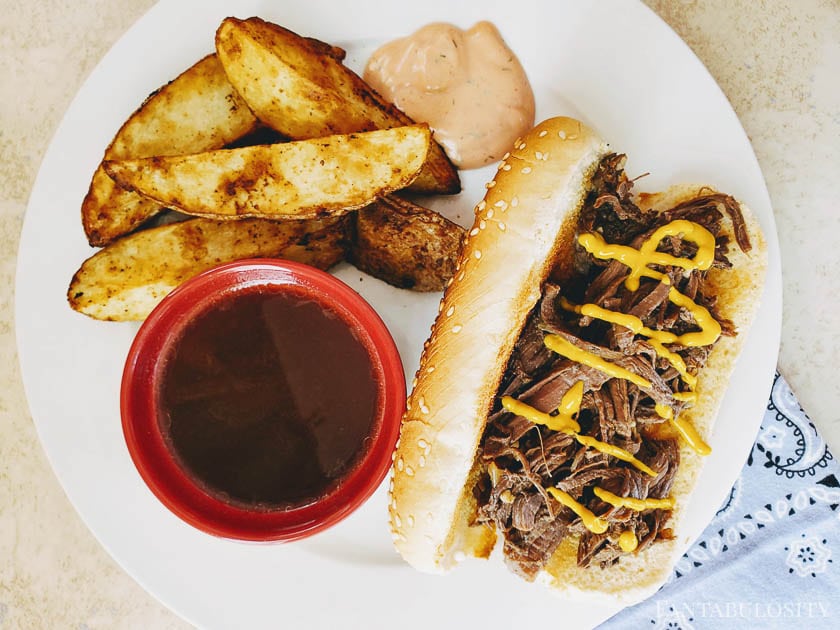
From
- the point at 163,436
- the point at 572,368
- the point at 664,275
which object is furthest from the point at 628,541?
the point at 163,436

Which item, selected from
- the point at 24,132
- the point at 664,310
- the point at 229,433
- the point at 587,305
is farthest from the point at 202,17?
the point at 664,310

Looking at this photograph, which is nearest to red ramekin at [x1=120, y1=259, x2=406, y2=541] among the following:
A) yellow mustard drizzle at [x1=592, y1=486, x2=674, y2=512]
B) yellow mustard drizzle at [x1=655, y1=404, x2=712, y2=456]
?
yellow mustard drizzle at [x1=592, y1=486, x2=674, y2=512]

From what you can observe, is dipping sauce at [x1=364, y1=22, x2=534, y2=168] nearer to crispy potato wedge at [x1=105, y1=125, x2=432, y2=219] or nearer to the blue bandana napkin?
crispy potato wedge at [x1=105, y1=125, x2=432, y2=219]

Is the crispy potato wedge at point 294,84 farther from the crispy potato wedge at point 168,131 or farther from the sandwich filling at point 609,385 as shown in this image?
the sandwich filling at point 609,385

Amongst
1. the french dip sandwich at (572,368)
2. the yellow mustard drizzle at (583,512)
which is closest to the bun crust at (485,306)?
the french dip sandwich at (572,368)

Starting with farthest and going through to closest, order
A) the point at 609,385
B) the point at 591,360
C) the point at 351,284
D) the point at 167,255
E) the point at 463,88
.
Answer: the point at 351,284
the point at 463,88
the point at 167,255
the point at 609,385
the point at 591,360

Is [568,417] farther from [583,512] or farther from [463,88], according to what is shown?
[463,88]

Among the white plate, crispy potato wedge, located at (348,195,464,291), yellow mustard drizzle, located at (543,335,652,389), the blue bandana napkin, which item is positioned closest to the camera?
yellow mustard drizzle, located at (543,335,652,389)

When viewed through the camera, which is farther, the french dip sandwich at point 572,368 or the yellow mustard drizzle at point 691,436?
the yellow mustard drizzle at point 691,436
